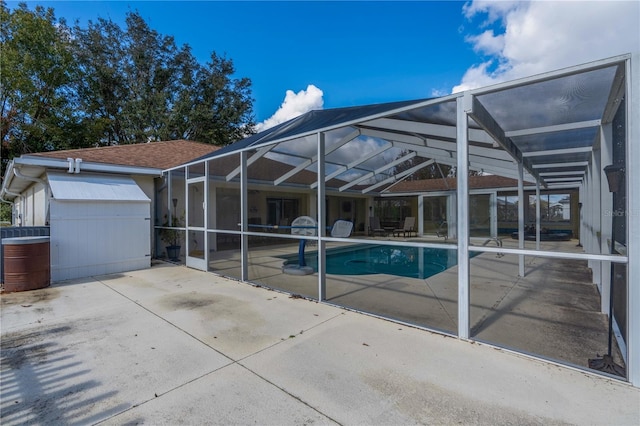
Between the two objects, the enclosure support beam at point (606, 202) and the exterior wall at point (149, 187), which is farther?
the exterior wall at point (149, 187)

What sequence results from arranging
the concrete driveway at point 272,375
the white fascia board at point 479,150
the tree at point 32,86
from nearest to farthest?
the concrete driveway at point 272,375 → the white fascia board at point 479,150 → the tree at point 32,86

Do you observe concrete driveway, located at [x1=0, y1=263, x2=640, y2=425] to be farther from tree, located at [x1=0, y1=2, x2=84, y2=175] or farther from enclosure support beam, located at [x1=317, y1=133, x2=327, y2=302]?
tree, located at [x1=0, y1=2, x2=84, y2=175]

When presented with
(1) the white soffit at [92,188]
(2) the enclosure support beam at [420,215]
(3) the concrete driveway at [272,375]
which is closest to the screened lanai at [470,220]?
(3) the concrete driveway at [272,375]

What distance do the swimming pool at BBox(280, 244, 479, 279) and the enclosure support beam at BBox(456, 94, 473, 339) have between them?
2893 mm

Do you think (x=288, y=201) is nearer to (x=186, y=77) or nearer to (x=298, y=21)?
(x=298, y=21)

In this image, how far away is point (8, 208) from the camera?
23312mm

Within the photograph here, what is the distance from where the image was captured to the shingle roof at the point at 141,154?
7.70 meters

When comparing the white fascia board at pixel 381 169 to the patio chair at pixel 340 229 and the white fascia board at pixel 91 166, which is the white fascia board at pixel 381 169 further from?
the white fascia board at pixel 91 166

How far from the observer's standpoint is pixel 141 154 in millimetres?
9562

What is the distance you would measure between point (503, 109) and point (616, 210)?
62.3 inches

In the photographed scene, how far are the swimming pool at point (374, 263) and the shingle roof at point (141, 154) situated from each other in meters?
4.85

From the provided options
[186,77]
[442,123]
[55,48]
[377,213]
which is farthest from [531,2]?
[55,48]

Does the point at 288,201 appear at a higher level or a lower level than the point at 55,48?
lower

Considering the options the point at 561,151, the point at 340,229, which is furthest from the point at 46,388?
the point at 561,151
